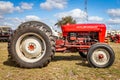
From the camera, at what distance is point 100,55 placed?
8.50 metres

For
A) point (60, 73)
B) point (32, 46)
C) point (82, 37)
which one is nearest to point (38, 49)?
point (32, 46)

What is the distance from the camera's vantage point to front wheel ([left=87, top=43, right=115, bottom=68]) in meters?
8.39

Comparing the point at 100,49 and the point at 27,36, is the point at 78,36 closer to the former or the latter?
the point at 100,49

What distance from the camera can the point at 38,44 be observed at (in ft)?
27.7

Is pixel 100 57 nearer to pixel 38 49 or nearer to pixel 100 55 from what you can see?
pixel 100 55

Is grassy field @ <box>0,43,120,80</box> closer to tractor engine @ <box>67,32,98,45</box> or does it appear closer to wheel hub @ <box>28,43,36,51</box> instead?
wheel hub @ <box>28,43,36,51</box>

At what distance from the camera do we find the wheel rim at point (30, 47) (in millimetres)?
Result: 8359

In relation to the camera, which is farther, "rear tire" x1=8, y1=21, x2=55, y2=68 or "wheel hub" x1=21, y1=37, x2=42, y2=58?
"wheel hub" x1=21, y1=37, x2=42, y2=58

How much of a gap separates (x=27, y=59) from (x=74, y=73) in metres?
1.97

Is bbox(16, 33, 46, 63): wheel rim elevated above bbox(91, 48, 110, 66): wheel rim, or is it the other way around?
bbox(16, 33, 46, 63): wheel rim

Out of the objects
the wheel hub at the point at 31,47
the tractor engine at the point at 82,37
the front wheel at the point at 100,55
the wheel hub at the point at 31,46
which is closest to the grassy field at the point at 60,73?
the front wheel at the point at 100,55

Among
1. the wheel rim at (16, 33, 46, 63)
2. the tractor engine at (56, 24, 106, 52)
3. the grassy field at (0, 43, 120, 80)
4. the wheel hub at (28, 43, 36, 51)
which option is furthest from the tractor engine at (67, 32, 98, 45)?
the wheel hub at (28, 43, 36, 51)

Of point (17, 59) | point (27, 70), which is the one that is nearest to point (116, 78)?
point (27, 70)

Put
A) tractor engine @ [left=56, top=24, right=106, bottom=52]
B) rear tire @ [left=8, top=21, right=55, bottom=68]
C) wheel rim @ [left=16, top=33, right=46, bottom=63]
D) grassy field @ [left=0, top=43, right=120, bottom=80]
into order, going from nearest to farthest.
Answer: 1. grassy field @ [left=0, top=43, right=120, bottom=80]
2. rear tire @ [left=8, top=21, right=55, bottom=68]
3. wheel rim @ [left=16, top=33, right=46, bottom=63]
4. tractor engine @ [left=56, top=24, right=106, bottom=52]
